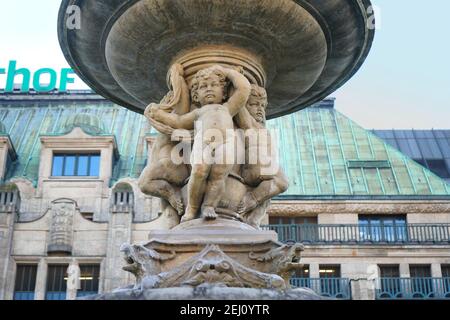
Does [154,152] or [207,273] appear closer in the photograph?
[207,273]

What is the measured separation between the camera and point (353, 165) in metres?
37.7

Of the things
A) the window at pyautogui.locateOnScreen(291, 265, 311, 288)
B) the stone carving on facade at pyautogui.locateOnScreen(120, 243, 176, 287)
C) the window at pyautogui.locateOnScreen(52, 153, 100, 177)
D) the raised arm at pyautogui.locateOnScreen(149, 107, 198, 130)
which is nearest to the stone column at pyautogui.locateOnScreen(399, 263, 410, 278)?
the window at pyautogui.locateOnScreen(291, 265, 311, 288)

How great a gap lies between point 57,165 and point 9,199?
3569 millimetres

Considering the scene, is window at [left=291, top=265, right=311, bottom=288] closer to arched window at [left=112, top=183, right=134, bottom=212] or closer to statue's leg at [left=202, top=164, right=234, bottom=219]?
arched window at [left=112, top=183, right=134, bottom=212]

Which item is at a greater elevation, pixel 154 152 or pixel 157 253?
pixel 154 152

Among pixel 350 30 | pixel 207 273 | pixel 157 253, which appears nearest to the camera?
pixel 207 273

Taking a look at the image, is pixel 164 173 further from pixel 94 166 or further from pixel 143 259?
pixel 94 166

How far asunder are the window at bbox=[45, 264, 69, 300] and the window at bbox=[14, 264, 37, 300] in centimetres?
69

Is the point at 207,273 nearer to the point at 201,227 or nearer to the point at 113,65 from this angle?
the point at 201,227

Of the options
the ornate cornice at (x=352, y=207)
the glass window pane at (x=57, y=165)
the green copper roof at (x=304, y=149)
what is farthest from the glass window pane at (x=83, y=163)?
the ornate cornice at (x=352, y=207)

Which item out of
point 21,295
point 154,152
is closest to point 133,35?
point 154,152

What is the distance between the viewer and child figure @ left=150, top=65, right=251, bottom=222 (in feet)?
26.2

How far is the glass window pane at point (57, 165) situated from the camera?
3644cm

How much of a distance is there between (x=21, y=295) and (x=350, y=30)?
2659 centimetres
